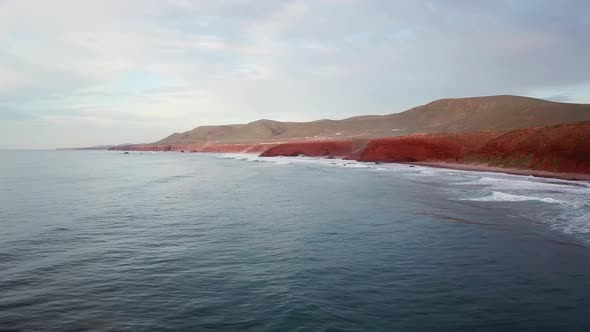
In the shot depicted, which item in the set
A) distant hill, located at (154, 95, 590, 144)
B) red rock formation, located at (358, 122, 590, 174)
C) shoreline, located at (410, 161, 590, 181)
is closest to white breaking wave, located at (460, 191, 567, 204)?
shoreline, located at (410, 161, 590, 181)

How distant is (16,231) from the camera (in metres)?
17.7

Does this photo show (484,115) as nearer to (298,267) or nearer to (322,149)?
(322,149)

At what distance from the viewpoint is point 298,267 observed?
12523 millimetres

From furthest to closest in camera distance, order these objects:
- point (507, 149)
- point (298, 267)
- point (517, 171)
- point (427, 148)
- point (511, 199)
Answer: point (427, 148), point (507, 149), point (517, 171), point (511, 199), point (298, 267)

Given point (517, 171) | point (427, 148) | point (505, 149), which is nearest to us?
point (517, 171)

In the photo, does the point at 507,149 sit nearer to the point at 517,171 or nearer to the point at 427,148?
the point at 517,171

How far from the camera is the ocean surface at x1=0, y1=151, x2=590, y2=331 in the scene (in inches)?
344

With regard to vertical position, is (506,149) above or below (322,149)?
below

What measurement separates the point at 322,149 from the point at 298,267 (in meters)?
108

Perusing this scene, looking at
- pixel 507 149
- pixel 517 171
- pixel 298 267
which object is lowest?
pixel 298 267

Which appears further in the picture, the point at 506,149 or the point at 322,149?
the point at 322,149

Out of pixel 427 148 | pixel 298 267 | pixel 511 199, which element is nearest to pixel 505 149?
pixel 427 148

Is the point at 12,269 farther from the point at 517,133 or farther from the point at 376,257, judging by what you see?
the point at 517,133

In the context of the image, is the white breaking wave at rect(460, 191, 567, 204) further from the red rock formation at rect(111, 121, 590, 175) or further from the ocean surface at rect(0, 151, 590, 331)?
the red rock formation at rect(111, 121, 590, 175)
